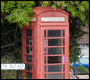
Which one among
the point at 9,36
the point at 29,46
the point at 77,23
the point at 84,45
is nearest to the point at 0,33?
the point at 9,36

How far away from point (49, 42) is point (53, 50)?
275 millimetres

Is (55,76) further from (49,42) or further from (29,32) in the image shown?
(29,32)

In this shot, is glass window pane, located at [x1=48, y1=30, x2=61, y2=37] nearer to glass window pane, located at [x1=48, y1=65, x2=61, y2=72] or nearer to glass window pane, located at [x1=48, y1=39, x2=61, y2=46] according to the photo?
glass window pane, located at [x1=48, y1=39, x2=61, y2=46]

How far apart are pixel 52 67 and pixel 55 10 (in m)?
1.74

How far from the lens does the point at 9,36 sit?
8508 millimetres

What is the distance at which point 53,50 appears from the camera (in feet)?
21.6

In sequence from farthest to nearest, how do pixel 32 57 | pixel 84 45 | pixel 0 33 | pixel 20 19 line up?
pixel 84 45 < pixel 0 33 < pixel 32 57 < pixel 20 19

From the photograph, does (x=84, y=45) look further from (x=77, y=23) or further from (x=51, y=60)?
(x=51, y=60)

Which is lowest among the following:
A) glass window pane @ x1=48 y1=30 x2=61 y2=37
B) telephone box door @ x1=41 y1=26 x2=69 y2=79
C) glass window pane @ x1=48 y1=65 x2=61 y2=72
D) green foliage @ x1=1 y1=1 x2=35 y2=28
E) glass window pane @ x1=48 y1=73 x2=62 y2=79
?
glass window pane @ x1=48 y1=73 x2=62 y2=79

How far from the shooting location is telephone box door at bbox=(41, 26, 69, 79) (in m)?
6.52

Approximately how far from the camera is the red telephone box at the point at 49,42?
256 inches

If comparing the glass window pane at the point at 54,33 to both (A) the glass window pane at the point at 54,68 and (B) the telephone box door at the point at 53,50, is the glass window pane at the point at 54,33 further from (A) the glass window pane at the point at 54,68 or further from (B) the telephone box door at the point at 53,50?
(A) the glass window pane at the point at 54,68

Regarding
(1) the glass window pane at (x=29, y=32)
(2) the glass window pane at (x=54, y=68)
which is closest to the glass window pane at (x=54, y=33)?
(1) the glass window pane at (x=29, y=32)

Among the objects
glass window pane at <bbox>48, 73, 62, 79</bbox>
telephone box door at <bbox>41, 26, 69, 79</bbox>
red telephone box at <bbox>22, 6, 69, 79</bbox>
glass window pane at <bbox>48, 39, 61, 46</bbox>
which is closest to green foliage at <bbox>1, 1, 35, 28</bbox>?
red telephone box at <bbox>22, 6, 69, 79</bbox>
